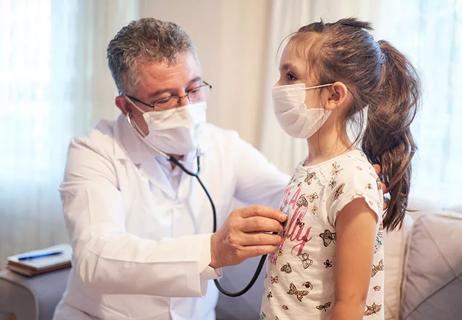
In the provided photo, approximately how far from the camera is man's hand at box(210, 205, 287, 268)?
102cm

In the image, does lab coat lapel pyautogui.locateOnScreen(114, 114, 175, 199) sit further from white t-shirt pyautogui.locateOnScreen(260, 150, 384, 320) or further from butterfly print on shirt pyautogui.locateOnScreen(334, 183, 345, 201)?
butterfly print on shirt pyautogui.locateOnScreen(334, 183, 345, 201)

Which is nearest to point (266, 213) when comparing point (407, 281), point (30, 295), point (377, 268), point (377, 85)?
point (377, 268)

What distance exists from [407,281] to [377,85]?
820 millimetres

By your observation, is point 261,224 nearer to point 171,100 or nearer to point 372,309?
point 372,309

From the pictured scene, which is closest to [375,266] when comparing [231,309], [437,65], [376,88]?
[376,88]

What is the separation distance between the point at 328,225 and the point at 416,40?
1.12 m

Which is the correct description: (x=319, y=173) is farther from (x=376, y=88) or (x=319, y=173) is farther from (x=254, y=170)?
(x=254, y=170)

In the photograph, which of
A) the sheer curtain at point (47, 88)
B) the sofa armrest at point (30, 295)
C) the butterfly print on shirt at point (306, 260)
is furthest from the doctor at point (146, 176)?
the sheer curtain at point (47, 88)

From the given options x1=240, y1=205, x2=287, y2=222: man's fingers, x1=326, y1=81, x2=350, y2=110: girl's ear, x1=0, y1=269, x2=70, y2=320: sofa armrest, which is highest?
x1=326, y1=81, x2=350, y2=110: girl's ear

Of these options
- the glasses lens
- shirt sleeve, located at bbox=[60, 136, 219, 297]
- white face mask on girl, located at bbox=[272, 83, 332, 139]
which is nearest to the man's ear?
the glasses lens

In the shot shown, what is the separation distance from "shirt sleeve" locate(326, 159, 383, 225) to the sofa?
0.68 m

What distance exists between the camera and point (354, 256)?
0.93 m

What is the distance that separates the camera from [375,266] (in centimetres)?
103

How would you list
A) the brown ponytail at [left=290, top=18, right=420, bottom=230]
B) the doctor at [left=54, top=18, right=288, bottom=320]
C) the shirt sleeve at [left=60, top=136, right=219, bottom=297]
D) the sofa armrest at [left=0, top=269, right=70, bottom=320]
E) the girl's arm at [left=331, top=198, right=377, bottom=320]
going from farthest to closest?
the sofa armrest at [left=0, top=269, right=70, bottom=320] → the doctor at [left=54, top=18, right=288, bottom=320] → the shirt sleeve at [left=60, top=136, right=219, bottom=297] → the brown ponytail at [left=290, top=18, right=420, bottom=230] → the girl's arm at [left=331, top=198, right=377, bottom=320]
